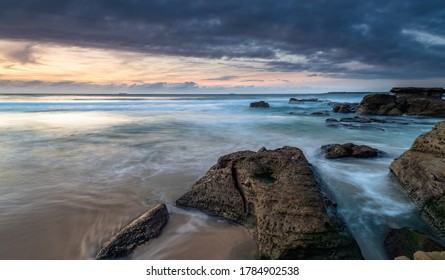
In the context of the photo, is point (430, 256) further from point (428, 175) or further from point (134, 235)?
point (134, 235)

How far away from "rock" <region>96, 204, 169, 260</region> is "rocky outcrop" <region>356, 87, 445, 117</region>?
2709 cm

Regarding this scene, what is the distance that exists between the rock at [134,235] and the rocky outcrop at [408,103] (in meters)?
27.1

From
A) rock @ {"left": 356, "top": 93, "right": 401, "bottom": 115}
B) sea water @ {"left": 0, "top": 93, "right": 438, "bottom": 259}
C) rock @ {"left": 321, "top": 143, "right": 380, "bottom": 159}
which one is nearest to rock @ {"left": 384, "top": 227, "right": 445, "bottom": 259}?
sea water @ {"left": 0, "top": 93, "right": 438, "bottom": 259}

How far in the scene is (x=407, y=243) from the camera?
389cm

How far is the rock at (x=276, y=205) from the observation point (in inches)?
138

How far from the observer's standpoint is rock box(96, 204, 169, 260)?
3886 millimetres

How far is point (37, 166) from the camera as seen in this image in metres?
8.03

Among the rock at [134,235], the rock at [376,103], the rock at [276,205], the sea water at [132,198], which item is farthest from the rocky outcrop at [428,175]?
the rock at [376,103]

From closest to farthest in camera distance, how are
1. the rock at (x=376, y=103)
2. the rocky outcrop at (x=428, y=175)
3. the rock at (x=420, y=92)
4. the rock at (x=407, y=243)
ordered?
the rock at (x=407, y=243) < the rocky outcrop at (x=428, y=175) < the rock at (x=376, y=103) < the rock at (x=420, y=92)

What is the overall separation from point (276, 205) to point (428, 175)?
3593mm

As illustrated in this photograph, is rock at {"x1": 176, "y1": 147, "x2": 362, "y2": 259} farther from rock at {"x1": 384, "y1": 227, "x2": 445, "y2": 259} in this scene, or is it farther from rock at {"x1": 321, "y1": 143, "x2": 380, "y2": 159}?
rock at {"x1": 321, "y1": 143, "x2": 380, "y2": 159}

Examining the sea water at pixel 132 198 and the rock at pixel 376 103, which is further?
the rock at pixel 376 103

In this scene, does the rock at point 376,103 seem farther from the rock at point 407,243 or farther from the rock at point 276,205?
the rock at point 407,243
